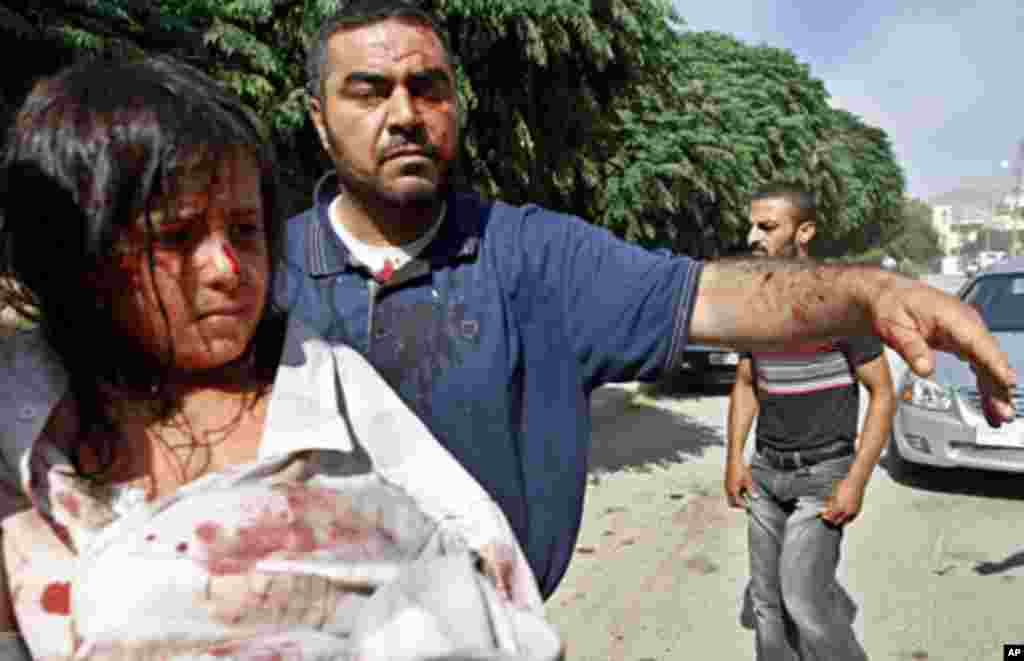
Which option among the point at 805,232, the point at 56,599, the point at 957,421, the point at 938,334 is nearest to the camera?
the point at 56,599

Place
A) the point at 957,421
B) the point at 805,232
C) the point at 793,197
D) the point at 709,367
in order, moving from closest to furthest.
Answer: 1. the point at 793,197
2. the point at 805,232
3. the point at 957,421
4. the point at 709,367

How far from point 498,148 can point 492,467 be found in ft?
16.2

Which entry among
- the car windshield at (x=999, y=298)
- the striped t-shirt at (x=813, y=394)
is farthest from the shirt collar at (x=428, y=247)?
the car windshield at (x=999, y=298)

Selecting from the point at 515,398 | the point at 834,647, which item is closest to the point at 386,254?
the point at 515,398

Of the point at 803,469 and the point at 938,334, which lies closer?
the point at 938,334

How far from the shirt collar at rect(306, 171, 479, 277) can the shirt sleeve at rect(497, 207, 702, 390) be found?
104 mm

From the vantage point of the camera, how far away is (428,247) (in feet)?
6.28

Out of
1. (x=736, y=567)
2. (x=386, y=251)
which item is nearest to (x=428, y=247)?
(x=386, y=251)

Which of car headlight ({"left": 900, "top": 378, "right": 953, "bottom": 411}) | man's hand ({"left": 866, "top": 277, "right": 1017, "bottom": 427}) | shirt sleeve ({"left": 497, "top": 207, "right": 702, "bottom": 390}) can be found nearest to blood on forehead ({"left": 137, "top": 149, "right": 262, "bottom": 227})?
shirt sleeve ({"left": 497, "top": 207, "right": 702, "bottom": 390})

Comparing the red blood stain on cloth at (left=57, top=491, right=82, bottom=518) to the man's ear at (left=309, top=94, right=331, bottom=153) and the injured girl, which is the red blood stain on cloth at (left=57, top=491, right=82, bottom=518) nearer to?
the injured girl

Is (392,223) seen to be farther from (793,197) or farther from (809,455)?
(793,197)

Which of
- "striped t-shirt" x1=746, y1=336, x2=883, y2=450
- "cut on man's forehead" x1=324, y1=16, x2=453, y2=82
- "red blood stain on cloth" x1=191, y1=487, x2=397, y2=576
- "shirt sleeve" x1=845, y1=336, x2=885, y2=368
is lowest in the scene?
"striped t-shirt" x1=746, y1=336, x2=883, y2=450

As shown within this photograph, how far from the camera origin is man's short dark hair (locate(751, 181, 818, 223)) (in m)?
4.13

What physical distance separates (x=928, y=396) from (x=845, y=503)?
13.8ft
